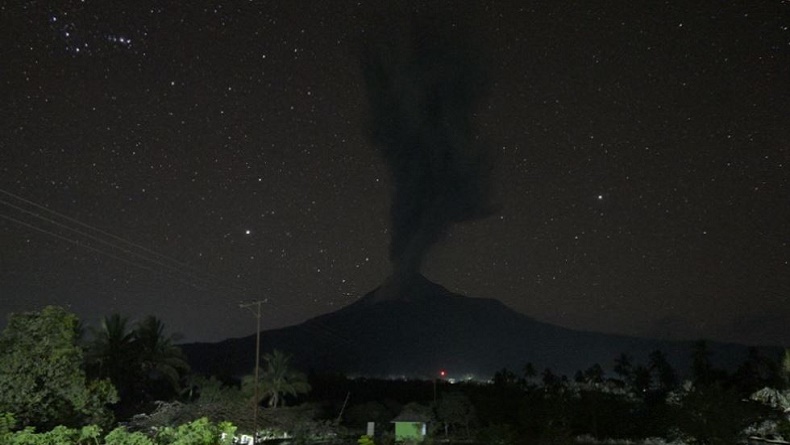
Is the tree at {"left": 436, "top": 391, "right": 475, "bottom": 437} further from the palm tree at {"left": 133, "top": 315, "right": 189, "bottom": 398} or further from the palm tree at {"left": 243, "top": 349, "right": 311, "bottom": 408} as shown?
the palm tree at {"left": 133, "top": 315, "right": 189, "bottom": 398}

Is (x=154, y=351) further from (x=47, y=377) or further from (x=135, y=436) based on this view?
(x=135, y=436)

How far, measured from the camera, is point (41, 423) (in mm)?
18438

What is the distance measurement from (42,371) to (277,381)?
27.6 metres

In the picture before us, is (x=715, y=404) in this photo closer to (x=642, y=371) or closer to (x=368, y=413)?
(x=368, y=413)

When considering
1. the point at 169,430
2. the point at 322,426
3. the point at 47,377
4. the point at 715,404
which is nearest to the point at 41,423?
the point at 47,377

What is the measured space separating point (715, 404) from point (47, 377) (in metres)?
28.0

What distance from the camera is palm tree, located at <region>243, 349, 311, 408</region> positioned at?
45.2m

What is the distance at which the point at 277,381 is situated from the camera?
45625 mm

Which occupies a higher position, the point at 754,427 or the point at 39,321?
the point at 39,321

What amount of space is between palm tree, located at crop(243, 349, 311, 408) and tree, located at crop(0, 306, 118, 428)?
25210 mm

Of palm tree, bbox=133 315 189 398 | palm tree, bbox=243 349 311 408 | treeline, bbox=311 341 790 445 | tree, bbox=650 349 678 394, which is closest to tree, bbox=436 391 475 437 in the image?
treeline, bbox=311 341 790 445

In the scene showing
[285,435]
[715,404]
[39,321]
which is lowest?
[285,435]

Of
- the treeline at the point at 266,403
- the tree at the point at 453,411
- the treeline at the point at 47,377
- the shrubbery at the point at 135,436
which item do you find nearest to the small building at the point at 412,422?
the treeline at the point at 266,403

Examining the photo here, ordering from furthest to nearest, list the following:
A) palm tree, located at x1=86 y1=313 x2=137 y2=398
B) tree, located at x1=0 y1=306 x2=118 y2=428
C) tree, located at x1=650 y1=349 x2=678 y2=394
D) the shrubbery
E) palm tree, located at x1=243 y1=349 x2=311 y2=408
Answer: tree, located at x1=650 y1=349 x2=678 y2=394 → palm tree, located at x1=243 y1=349 x2=311 y2=408 → palm tree, located at x1=86 y1=313 x2=137 y2=398 → tree, located at x1=0 y1=306 x2=118 y2=428 → the shrubbery
